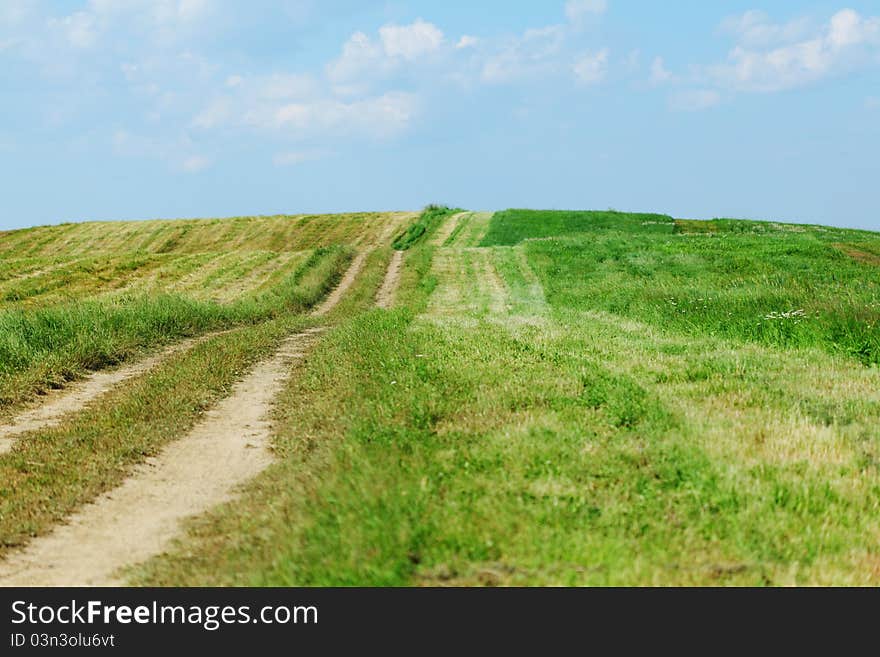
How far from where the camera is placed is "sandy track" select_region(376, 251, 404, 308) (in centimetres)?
3188

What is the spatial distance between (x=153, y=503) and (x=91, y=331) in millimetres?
11265

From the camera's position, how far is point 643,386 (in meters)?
11.0

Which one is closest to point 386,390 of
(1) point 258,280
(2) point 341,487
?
(2) point 341,487

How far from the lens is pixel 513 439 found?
8.27m

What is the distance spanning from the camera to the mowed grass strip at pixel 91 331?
1547 centimetres

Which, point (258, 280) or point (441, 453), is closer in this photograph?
point (441, 453)

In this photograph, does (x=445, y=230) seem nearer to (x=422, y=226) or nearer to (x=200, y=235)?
(x=422, y=226)

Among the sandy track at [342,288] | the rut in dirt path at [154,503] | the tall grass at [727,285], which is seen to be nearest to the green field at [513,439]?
the tall grass at [727,285]

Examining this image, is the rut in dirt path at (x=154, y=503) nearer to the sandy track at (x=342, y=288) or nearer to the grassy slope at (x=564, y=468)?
the grassy slope at (x=564, y=468)

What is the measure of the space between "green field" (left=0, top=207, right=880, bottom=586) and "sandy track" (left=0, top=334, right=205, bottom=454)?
0.34m
